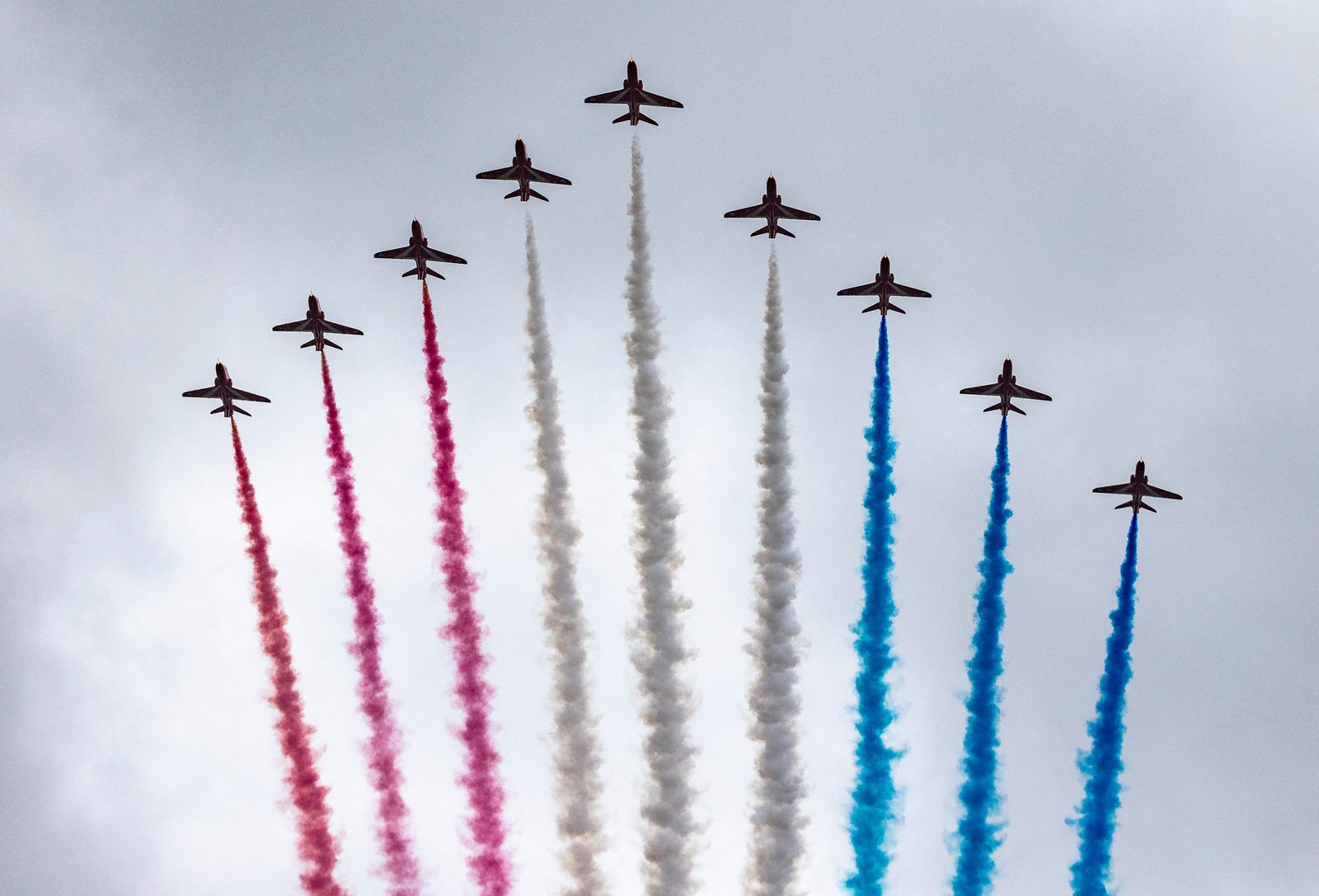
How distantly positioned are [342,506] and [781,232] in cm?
2906

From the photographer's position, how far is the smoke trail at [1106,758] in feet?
186

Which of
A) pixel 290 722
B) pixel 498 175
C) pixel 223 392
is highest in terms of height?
pixel 498 175

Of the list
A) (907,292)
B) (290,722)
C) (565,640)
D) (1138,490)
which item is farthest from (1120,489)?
(290,722)

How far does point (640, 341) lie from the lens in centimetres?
6031

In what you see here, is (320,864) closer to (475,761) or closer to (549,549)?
(475,761)

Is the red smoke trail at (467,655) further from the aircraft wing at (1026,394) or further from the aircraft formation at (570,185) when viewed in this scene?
the aircraft wing at (1026,394)

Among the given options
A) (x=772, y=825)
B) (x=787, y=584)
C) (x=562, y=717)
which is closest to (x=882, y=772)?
(x=772, y=825)

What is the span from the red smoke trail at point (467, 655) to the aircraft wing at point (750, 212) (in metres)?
18.0

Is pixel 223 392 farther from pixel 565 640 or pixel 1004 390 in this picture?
pixel 1004 390

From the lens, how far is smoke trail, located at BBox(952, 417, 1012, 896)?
56.2 meters

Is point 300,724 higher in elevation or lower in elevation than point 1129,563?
lower

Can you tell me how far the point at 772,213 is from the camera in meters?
61.2

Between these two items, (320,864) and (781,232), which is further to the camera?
(781,232)

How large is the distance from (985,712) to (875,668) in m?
6.16
